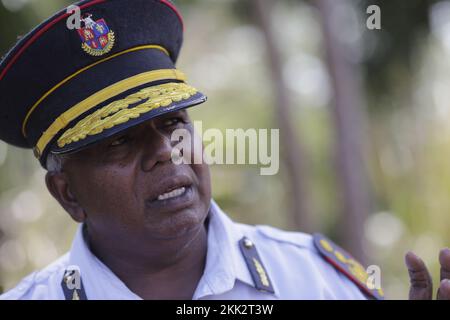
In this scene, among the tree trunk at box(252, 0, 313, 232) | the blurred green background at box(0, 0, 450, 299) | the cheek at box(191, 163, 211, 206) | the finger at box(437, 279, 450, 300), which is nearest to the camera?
the finger at box(437, 279, 450, 300)

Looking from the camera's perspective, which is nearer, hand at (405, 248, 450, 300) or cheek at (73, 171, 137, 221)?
hand at (405, 248, 450, 300)

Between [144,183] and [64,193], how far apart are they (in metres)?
0.39

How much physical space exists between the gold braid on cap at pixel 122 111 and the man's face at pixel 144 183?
8 cm

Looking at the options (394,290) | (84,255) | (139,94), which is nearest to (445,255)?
(139,94)

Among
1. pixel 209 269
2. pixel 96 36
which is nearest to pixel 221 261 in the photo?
pixel 209 269

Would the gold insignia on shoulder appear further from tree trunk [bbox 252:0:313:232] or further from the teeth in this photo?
tree trunk [bbox 252:0:313:232]

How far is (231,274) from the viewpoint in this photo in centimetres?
254

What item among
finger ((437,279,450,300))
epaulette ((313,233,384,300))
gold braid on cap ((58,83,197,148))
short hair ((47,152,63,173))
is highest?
gold braid on cap ((58,83,197,148))

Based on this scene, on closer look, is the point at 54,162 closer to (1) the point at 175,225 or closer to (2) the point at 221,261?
(1) the point at 175,225

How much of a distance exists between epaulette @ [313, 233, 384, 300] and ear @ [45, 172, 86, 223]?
1.01m

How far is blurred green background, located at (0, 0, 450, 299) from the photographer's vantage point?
8547 millimetres

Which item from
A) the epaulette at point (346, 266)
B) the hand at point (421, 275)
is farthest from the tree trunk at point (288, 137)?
the hand at point (421, 275)

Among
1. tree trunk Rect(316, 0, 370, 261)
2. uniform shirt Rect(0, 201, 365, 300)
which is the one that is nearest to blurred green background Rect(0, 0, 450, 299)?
tree trunk Rect(316, 0, 370, 261)
